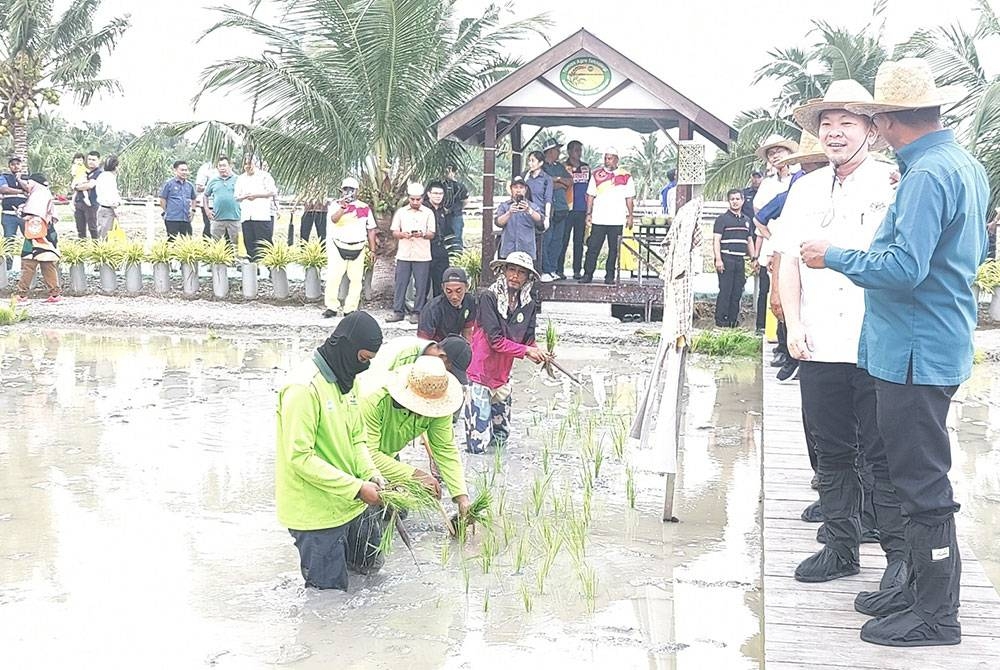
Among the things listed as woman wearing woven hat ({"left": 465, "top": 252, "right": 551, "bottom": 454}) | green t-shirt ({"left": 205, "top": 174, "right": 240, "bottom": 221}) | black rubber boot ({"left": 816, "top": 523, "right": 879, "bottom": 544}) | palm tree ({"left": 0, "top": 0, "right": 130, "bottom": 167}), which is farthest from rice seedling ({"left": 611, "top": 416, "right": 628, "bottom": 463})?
palm tree ({"left": 0, "top": 0, "right": 130, "bottom": 167})

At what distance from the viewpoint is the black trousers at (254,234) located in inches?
623

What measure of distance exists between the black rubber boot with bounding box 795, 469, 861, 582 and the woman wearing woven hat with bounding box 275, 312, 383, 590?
1783 mm

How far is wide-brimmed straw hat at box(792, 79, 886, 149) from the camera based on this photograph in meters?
4.27

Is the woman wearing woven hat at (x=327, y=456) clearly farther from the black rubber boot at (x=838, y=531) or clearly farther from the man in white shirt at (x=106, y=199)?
the man in white shirt at (x=106, y=199)

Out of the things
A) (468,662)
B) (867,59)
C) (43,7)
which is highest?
(43,7)

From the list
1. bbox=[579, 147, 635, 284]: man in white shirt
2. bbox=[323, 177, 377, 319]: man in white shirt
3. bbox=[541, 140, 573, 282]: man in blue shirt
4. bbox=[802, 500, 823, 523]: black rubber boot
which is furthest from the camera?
bbox=[541, 140, 573, 282]: man in blue shirt

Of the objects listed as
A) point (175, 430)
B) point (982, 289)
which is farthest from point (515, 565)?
point (982, 289)

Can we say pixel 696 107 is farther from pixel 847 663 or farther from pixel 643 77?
pixel 847 663

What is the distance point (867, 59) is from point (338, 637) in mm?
16680

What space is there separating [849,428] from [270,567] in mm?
2690

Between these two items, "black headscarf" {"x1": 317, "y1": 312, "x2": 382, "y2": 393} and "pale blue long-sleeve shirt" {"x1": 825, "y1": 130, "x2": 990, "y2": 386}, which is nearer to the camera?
"pale blue long-sleeve shirt" {"x1": 825, "y1": 130, "x2": 990, "y2": 386}

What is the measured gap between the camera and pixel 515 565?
19.3ft

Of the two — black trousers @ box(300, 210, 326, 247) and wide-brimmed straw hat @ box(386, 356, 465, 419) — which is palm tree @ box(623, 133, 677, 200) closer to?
black trousers @ box(300, 210, 326, 247)

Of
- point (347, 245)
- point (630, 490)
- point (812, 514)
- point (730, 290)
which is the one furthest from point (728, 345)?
point (812, 514)
